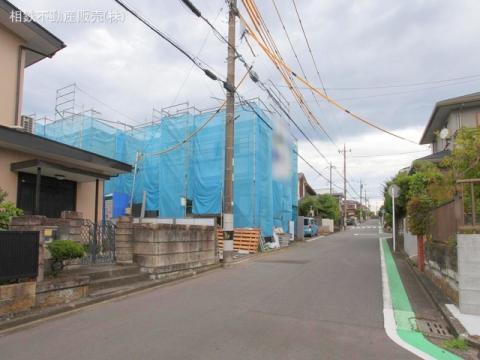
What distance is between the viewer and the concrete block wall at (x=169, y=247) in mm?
10750

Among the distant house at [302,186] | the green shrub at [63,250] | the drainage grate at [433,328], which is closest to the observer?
the drainage grate at [433,328]

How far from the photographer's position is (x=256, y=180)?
21.7 m

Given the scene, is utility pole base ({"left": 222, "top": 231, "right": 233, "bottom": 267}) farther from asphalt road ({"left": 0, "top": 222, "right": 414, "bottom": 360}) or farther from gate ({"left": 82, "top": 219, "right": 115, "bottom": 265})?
gate ({"left": 82, "top": 219, "right": 115, "bottom": 265})

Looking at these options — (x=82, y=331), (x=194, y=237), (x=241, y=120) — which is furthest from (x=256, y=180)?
(x=82, y=331)

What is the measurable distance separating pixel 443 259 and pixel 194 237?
730 cm

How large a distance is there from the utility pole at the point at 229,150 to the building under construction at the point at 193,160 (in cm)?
598

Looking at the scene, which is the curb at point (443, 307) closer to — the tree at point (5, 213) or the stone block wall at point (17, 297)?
the stone block wall at point (17, 297)

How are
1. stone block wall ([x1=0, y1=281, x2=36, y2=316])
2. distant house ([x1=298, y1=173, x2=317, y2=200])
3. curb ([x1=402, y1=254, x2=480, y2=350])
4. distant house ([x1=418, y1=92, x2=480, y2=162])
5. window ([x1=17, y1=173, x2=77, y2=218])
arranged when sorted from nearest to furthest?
curb ([x1=402, y1=254, x2=480, y2=350]) < stone block wall ([x1=0, y1=281, x2=36, y2=316]) < window ([x1=17, y1=173, x2=77, y2=218]) < distant house ([x1=418, y1=92, x2=480, y2=162]) < distant house ([x1=298, y1=173, x2=317, y2=200])

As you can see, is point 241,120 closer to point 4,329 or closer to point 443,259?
point 443,259

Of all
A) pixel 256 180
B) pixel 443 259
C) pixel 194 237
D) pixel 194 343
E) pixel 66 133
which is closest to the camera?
pixel 194 343

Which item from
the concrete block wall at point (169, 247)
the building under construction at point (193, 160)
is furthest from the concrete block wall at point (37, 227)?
the building under construction at point (193, 160)

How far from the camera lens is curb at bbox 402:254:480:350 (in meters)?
5.79

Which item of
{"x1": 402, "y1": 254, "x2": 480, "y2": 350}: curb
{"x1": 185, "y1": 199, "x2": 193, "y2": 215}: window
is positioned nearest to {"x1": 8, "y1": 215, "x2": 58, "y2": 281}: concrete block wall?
{"x1": 402, "y1": 254, "x2": 480, "y2": 350}: curb

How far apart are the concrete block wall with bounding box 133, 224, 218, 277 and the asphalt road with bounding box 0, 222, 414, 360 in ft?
2.85
